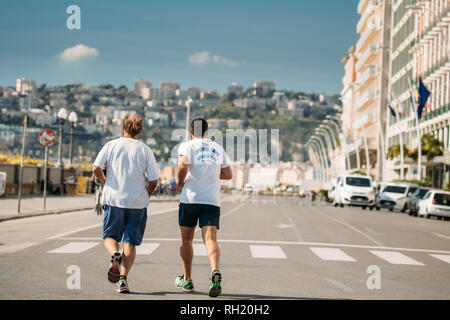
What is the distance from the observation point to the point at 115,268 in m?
8.52

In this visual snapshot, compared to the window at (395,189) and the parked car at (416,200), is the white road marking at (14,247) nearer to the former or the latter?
the parked car at (416,200)

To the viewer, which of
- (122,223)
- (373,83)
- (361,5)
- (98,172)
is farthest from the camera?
(361,5)

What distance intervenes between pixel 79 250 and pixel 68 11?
4166 mm

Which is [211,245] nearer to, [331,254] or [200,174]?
[200,174]

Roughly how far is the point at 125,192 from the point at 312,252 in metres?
6.85

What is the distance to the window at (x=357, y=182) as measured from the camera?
49.5m

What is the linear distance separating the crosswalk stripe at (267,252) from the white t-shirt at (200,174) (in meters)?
4.96

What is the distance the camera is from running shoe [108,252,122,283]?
27.9ft

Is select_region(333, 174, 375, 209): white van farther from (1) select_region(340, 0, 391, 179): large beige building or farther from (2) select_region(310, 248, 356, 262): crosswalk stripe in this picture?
(1) select_region(340, 0, 391, 179): large beige building

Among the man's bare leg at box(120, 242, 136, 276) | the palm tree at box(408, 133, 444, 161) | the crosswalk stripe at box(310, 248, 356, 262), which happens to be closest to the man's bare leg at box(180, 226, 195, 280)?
the man's bare leg at box(120, 242, 136, 276)

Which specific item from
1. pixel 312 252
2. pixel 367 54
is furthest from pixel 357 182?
pixel 367 54

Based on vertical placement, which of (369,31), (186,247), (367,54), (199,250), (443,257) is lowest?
(443,257)

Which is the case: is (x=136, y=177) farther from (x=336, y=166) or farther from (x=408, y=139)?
(x=336, y=166)
